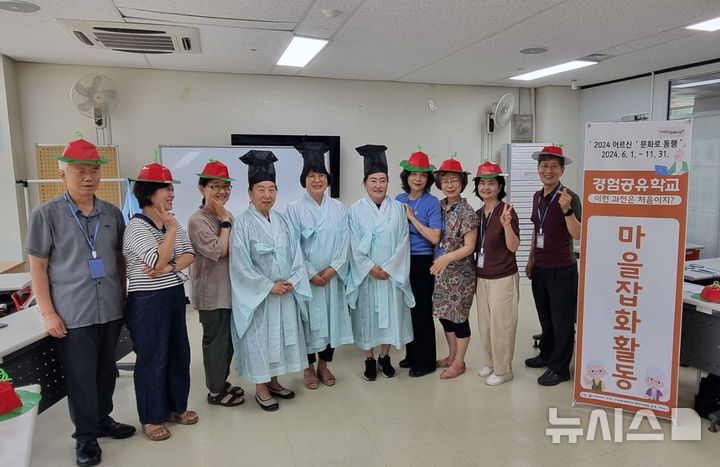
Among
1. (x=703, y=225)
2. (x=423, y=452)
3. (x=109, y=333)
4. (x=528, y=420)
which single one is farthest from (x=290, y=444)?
(x=703, y=225)

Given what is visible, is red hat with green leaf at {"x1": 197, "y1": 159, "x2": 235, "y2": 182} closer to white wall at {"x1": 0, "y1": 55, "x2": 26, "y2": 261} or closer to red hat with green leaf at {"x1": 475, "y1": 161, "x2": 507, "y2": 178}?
red hat with green leaf at {"x1": 475, "y1": 161, "x2": 507, "y2": 178}

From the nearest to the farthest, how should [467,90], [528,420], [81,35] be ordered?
[528,420], [81,35], [467,90]

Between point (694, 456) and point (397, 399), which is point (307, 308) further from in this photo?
point (694, 456)

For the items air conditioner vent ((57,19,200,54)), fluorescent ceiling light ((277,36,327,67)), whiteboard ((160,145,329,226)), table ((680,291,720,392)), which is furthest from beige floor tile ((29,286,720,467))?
fluorescent ceiling light ((277,36,327,67))

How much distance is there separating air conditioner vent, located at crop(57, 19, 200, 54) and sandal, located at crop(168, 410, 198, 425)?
271 cm

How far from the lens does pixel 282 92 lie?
18.2 feet

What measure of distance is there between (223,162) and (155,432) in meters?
3.16

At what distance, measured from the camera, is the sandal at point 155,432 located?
2.60 metres

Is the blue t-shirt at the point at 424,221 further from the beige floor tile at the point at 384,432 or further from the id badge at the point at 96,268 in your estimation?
the id badge at the point at 96,268

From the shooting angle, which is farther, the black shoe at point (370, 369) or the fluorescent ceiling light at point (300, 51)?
the fluorescent ceiling light at point (300, 51)

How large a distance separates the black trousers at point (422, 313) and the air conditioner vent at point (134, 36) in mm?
2462

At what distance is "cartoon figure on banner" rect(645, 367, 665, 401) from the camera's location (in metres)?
2.65

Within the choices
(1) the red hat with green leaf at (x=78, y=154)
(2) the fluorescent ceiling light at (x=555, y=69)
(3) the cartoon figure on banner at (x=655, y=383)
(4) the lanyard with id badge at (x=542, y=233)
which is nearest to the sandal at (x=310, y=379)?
(4) the lanyard with id badge at (x=542, y=233)

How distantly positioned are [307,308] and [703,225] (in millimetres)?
4716
